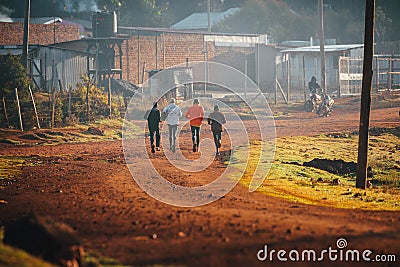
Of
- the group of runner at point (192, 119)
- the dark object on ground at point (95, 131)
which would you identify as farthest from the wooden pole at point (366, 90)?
the dark object on ground at point (95, 131)

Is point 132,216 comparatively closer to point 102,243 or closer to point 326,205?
point 102,243

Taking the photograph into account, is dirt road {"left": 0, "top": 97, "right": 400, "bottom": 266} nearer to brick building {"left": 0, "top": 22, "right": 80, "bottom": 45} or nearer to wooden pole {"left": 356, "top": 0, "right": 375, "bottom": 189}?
wooden pole {"left": 356, "top": 0, "right": 375, "bottom": 189}

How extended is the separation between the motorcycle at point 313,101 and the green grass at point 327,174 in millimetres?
8535

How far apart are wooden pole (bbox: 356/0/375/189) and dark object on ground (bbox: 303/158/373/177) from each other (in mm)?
3189

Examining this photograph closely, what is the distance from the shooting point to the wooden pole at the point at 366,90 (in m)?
16.2

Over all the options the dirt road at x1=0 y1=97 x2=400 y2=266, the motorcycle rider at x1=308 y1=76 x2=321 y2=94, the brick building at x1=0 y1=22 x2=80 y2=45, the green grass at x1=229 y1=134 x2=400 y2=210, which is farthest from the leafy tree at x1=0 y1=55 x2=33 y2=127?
the brick building at x1=0 y1=22 x2=80 y2=45

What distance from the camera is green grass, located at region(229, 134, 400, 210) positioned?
15.3 m

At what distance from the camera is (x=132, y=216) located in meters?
11.0

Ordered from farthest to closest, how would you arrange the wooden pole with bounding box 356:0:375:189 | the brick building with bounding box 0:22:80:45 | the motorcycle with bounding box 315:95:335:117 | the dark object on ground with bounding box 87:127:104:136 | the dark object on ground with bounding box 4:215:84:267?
the brick building with bounding box 0:22:80:45, the motorcycle with bounding box 315:95:335:117, the dark object on ground with bounding box 87:127:104:136, the wooden pole with bounding box 356:0:375:189, the dark object on ground with bounding box 4:215:84:267

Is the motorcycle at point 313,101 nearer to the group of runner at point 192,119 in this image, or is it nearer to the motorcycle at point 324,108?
the motorcycle at point 324,108

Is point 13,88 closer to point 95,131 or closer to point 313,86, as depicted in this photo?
point 95,131

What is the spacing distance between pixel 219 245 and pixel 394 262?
2.22m

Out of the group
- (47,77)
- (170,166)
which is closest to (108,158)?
(170,166)

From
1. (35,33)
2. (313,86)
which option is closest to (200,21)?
(35,33)
